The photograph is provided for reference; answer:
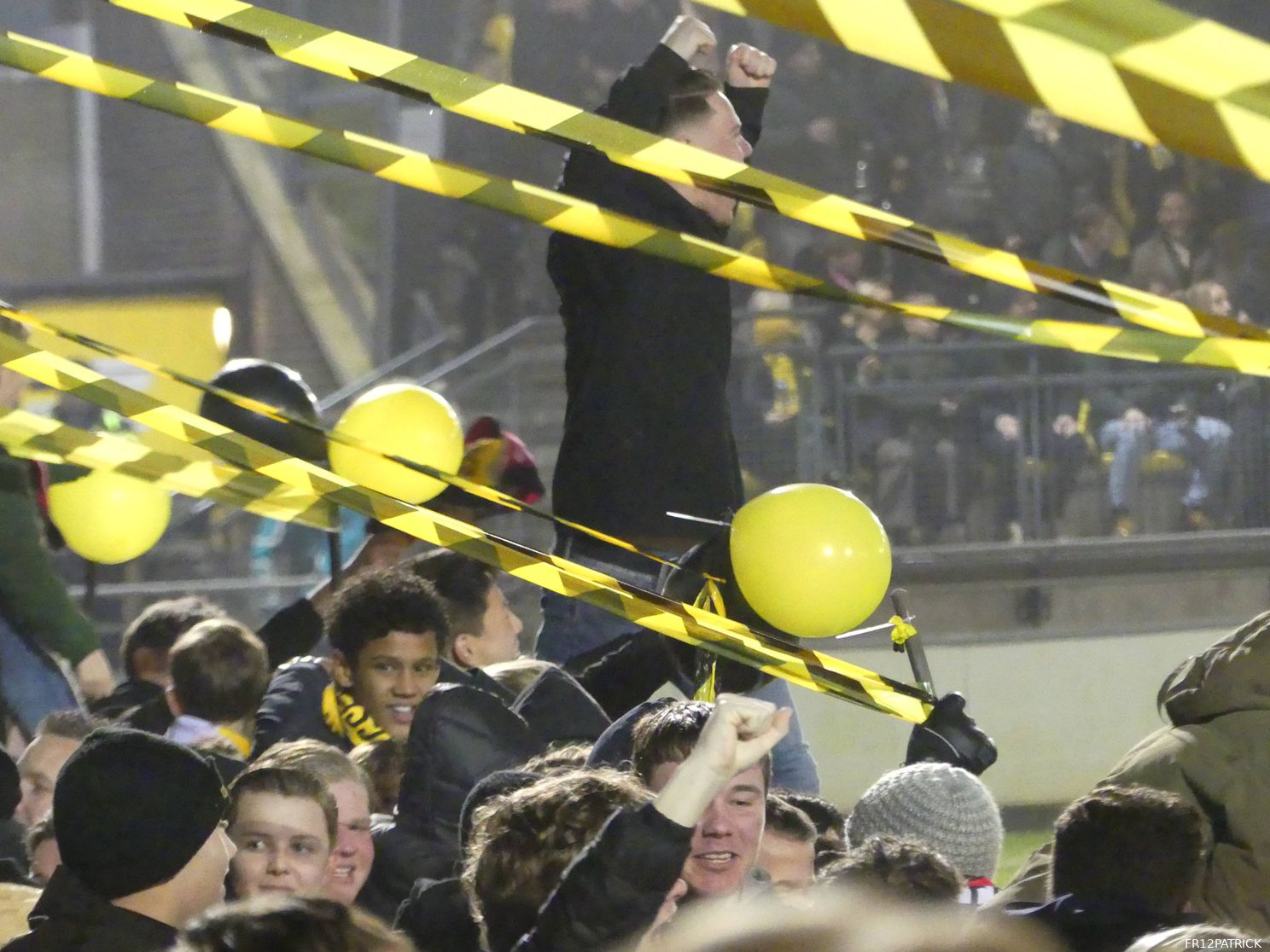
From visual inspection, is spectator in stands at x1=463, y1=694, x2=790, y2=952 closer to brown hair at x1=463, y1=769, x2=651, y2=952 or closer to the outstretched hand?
brown hair at x1=463, y1=769, x2=651, y2=952

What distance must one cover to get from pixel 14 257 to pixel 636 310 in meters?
9.51

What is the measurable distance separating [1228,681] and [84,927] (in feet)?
4.89

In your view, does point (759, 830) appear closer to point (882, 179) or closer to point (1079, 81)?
point (1079, 81)

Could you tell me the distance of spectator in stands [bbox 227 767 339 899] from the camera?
272 cm

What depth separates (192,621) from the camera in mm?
4312

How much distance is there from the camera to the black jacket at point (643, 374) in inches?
131

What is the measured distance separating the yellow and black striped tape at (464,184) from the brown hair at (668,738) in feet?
1.89

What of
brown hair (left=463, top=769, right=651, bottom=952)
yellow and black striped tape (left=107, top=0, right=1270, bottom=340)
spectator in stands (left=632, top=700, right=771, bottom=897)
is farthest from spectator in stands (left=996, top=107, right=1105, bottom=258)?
brown hair (left=463, top=769, right=651, bottom=952)

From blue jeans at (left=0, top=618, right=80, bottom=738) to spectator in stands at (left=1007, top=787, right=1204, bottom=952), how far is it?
2.29 meters

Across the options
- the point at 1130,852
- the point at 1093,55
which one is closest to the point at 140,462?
the point at 1130,852

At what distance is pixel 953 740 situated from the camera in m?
3.15

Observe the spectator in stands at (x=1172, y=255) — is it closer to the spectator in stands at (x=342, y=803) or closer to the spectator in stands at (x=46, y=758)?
the spectator in stands at (x=46, y=758)

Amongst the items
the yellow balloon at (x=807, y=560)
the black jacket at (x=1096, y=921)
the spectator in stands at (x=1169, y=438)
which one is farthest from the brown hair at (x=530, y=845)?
the spectator in stands at (x=1169, y=438)

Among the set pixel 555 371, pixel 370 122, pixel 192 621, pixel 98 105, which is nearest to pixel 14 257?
pixel 98 105
